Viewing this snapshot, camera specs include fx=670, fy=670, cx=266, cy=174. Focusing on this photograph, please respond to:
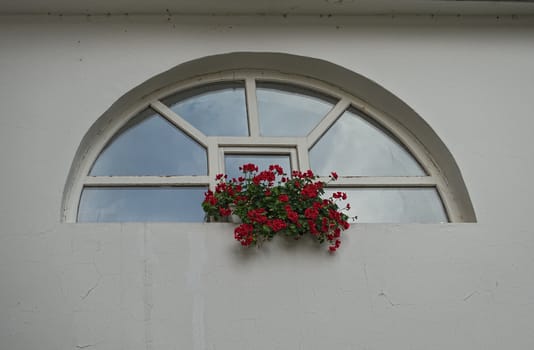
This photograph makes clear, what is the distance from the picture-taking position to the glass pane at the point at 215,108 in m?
4.17

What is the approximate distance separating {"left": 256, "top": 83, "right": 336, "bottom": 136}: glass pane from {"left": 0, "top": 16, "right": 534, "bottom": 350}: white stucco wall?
290mm

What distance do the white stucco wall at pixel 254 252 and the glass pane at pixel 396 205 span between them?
0.77 ft

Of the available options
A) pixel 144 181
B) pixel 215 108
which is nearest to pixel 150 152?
pixel 144 181

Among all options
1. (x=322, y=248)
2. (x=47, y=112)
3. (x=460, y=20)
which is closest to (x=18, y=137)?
(x=47, y=112)

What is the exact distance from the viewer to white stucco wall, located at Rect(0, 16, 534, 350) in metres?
3.39

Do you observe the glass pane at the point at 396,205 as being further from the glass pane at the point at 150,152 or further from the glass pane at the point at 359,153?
the glass pane at the point at 150,152

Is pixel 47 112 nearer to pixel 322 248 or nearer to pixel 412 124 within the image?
pixel 322 248

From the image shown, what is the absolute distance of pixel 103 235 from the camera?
11.6 ft

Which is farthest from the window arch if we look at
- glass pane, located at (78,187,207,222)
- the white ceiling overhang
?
the white ceiling overhang

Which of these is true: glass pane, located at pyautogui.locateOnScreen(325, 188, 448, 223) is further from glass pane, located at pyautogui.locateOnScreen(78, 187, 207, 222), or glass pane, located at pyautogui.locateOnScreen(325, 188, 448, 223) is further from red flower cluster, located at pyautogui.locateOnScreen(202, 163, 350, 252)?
glass pane, located at pyautogui.locateOnScreen(78, 187, 207, 222)

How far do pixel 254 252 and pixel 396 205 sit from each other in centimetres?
100

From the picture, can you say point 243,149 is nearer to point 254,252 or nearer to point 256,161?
point 256,161

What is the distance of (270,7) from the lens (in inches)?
168

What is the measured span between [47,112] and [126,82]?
1.60ft
